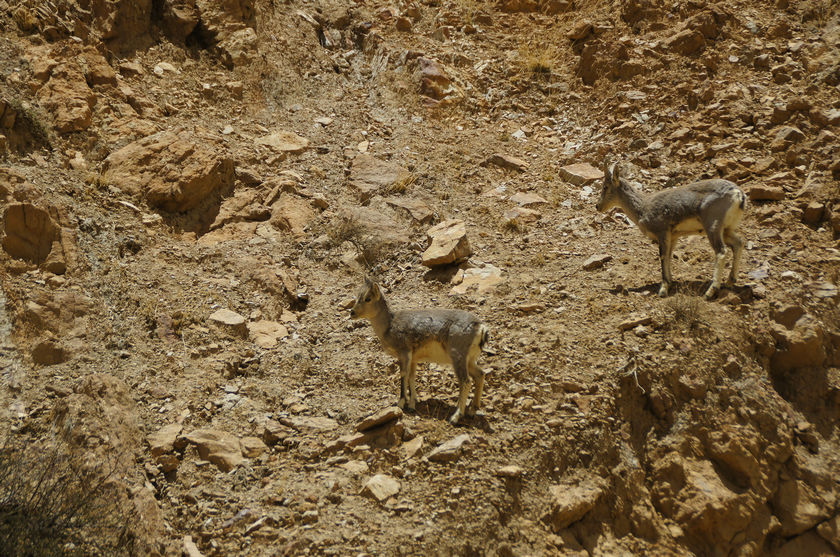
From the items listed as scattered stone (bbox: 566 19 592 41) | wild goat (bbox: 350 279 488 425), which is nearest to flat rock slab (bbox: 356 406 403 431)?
wild goat (bbox: 350 279 488 425)

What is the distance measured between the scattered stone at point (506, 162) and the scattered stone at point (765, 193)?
4.22 meters

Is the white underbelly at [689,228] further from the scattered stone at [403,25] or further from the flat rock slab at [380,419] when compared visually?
the scattered stone at [403,25]

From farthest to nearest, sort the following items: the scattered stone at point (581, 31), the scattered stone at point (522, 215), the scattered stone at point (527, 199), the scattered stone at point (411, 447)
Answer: the scattered stone at point (581, 31), the scattered stone at point (527, 199), the scattered stone at point (522, 215), the scattered stone at point (411, 447)

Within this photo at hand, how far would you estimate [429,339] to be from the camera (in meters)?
7.53

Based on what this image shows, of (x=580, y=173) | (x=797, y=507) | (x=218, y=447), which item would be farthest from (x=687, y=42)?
(x=218, y=447)

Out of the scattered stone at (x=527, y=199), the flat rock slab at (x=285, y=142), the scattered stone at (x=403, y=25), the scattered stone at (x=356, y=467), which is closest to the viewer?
the scattered stone at (x=356, y=467)

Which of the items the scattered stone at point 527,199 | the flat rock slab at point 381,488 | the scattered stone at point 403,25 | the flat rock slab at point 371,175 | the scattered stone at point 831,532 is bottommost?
the scattered stone at point 831,532

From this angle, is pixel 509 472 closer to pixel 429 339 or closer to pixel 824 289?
pixel 429 339

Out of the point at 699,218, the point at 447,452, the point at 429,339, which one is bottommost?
the point at 447,452

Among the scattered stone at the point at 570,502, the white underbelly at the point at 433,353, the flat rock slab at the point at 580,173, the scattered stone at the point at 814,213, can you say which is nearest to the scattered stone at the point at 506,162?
the flat rock slab at the point at 580,173

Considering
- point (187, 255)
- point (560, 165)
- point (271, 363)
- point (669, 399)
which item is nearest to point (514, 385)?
point (669, 399)

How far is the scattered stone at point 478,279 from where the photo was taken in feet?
33.1

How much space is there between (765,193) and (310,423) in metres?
8.48

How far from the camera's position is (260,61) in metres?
14.9
